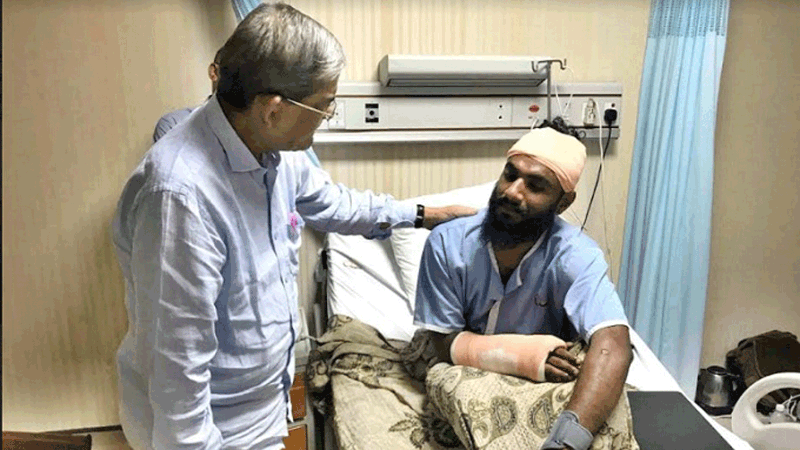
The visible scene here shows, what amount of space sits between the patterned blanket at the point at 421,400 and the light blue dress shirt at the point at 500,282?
0.14 meters

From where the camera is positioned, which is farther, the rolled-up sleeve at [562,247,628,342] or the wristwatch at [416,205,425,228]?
the wristwatch at [416,205,425,228]

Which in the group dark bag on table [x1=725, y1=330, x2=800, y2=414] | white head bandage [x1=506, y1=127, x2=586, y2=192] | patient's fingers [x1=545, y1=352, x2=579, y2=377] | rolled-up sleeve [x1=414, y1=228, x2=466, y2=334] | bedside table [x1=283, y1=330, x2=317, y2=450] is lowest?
dark bag on table [x1=725, y1=330, x2=800, y2=414]

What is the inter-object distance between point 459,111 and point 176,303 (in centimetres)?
157

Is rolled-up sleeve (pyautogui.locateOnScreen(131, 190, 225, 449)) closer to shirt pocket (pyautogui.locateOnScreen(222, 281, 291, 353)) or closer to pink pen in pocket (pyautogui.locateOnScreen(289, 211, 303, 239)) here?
shirt pocket (pyautogui.locateOnScreen(222, 281, 291, 353))

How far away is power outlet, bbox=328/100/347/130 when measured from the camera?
6.98 ft

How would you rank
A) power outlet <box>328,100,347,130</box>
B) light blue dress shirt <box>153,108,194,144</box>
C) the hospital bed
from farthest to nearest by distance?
1. power outlet <box>328,100,347,130</box>
2. light blue dress shirt <box>153,108,194,144</box>
3. the hospital bed

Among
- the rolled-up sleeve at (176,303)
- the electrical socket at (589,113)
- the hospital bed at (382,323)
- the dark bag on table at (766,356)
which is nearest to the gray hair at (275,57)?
the rolled-up sleeve at (176,303)

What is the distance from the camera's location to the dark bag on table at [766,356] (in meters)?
2.47

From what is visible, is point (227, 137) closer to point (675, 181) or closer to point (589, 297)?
point (589, 297)

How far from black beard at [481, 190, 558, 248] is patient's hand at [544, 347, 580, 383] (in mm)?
291

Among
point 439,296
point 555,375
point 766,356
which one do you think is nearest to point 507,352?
point 555,375

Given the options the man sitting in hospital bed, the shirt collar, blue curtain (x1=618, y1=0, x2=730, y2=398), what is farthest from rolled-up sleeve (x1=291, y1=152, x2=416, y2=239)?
blue curtain (x1=618, y1=0, x2=730, y2=398)

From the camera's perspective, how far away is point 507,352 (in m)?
1.33

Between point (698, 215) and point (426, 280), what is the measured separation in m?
1.36
